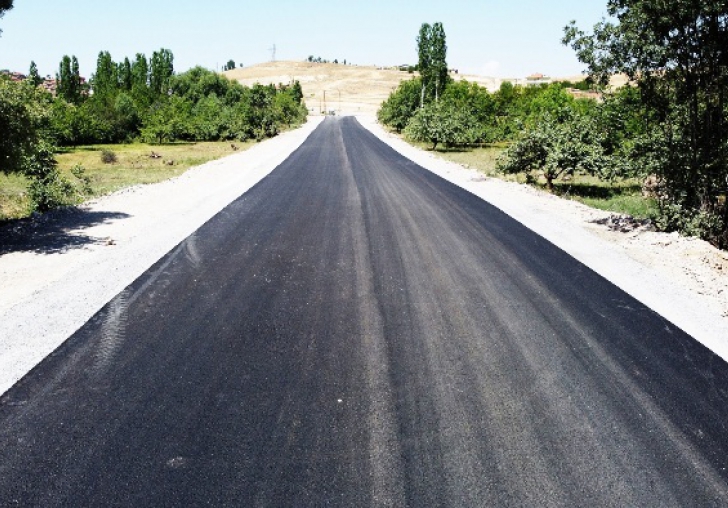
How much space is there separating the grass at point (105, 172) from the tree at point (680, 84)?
14.2 metres

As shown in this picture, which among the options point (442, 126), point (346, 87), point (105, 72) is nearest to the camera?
point (442, 126)

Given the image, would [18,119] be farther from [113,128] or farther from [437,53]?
A: [437,53]

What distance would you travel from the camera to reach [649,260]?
9.41 metres

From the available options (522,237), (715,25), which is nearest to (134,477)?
(522,237)

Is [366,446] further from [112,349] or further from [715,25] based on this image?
[715,25]

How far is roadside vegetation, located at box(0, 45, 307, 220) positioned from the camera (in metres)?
10.2

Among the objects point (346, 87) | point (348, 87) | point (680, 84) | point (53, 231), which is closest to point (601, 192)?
point (680, 84)

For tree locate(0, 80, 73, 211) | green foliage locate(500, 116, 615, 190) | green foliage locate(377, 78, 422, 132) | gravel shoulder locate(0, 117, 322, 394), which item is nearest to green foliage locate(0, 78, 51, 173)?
tree locate(0, 80, 73, 211)

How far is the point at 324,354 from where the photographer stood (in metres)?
5.38

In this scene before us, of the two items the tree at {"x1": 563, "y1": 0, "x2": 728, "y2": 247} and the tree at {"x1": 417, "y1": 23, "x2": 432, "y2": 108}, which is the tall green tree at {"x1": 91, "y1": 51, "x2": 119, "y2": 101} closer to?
the tree at {"x1": 417, "y1": 23, "x2": 432, "y2": 108}

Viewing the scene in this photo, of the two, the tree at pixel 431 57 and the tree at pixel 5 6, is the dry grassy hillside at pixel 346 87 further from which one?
the tree at pixel 5 6

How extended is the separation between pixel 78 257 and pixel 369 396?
271 inches

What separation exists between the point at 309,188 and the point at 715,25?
1131 centimetres

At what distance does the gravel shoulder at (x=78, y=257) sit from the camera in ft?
18.9
